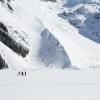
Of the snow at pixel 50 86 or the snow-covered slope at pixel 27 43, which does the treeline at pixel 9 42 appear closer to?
the snow-covered slope at pixel 27 43

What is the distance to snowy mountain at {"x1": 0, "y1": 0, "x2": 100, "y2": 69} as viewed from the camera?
10712 cm

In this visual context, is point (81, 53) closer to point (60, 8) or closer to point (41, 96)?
point (60, 8)

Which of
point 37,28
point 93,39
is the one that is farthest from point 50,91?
point 93,39

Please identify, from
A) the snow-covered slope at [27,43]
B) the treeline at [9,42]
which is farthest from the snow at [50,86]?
the treeline at [9,42]

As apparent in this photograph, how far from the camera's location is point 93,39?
140 metres

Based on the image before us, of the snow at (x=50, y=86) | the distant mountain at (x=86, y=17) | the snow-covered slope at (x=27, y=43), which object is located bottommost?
the snow at (x=50, y=86)

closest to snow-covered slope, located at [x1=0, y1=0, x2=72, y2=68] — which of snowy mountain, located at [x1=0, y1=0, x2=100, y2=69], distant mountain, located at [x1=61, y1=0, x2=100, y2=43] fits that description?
snowy mountain, located at [x1=0, y1=0, x2=100, y2=69]

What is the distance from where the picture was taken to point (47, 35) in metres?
123

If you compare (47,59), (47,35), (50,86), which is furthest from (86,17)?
(50,86)

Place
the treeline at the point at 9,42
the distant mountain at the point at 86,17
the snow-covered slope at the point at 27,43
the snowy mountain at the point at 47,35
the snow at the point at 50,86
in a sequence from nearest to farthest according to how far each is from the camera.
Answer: the snow at the point at 50,86 → the snow-covered slope at the point at 27,43 → the snowy mountain at the point at 47,35 → the treeline at the point at 9,42 → the distant mountain at the point at 86,17

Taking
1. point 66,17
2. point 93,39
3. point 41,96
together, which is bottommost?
point 41,96

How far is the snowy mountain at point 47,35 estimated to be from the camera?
10712 centimetres

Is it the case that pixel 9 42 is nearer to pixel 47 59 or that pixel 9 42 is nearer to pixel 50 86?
pixel 47 59

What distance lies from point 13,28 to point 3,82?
71.8 metres
